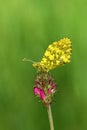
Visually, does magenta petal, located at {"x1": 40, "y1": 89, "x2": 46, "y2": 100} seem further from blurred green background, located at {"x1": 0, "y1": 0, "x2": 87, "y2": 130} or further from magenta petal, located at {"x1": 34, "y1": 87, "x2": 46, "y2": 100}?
blurred green background, located at {"x1": 0, "y1": 0, "x2": 87, "y2": 130}

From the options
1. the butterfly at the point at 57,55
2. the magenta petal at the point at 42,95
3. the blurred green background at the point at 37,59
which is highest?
the blurred green background at the point at 37,59

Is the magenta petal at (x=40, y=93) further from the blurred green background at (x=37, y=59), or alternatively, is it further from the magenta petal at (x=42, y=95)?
the blurred green background at (x=37, y=59)

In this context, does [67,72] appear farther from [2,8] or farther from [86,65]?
[2,8]

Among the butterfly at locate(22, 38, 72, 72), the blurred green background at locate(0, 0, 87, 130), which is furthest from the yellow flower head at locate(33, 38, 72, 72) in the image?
the blurred green background at locate(0, 0, 87, 130)

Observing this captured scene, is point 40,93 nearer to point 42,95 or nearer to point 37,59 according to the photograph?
point 42,95


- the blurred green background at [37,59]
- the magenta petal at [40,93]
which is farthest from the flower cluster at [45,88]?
the blurred green background at [37,59]

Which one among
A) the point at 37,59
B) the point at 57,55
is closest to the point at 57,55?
the point at 57,55
